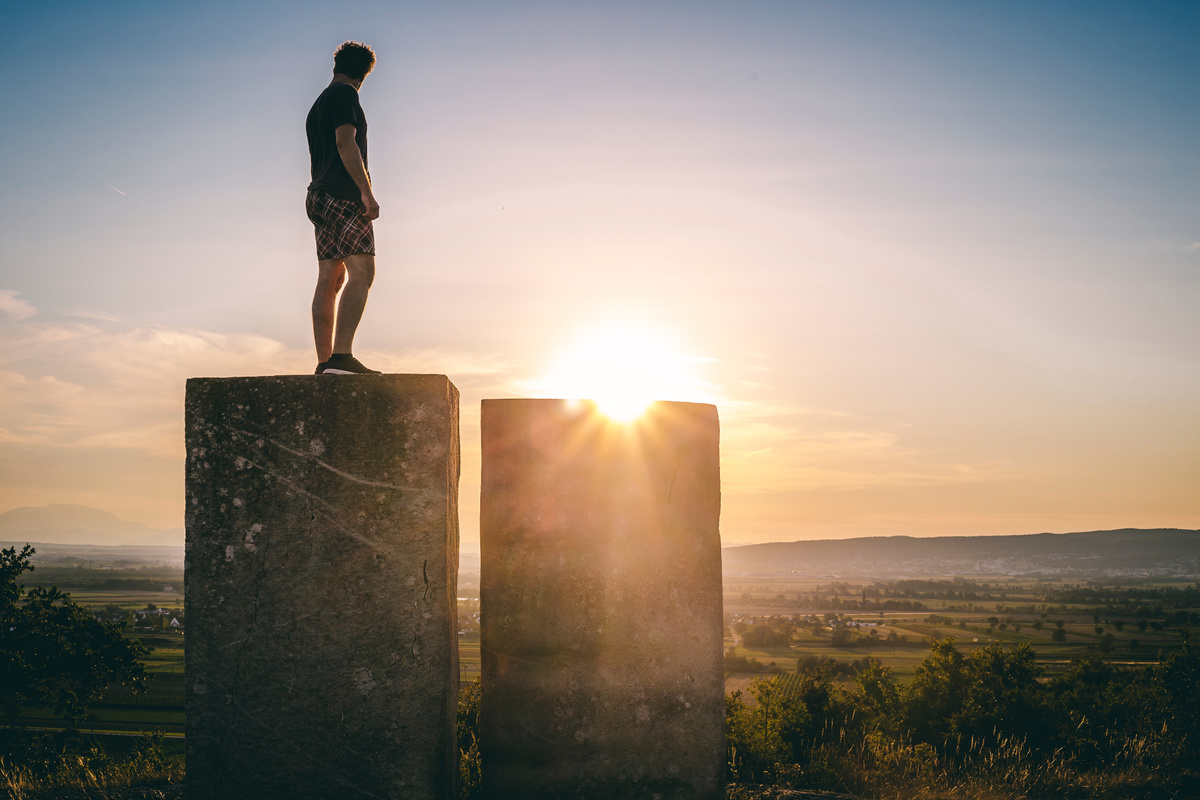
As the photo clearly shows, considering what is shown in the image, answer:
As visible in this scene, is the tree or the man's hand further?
the tree

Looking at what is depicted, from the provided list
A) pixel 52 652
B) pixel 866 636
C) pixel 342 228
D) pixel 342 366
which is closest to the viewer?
pixel 342 366

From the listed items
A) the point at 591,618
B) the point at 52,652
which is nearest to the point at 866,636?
the point at 52,652

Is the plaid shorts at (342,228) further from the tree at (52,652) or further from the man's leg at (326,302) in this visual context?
the tree at (52,652)

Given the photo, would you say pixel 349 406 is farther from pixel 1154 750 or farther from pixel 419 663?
pixel 1154 750

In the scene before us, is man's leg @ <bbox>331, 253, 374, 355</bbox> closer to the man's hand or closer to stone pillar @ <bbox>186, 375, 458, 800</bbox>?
the man's hand

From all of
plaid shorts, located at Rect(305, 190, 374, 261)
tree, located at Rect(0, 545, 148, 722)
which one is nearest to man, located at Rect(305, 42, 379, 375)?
plaid shorts, located at Rect(305, 190, 374, 261)

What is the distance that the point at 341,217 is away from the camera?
4.02m

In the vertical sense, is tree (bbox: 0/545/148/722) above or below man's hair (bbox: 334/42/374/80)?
below

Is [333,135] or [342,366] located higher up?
[333,135]

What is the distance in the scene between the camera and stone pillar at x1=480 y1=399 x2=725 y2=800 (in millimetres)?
3799

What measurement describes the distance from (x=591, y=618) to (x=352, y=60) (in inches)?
130

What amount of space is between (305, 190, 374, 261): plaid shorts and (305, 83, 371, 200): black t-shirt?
0.05 m

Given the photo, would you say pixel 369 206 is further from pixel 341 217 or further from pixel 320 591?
pixel 320 591

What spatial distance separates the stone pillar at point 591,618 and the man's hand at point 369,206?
3.87ft
